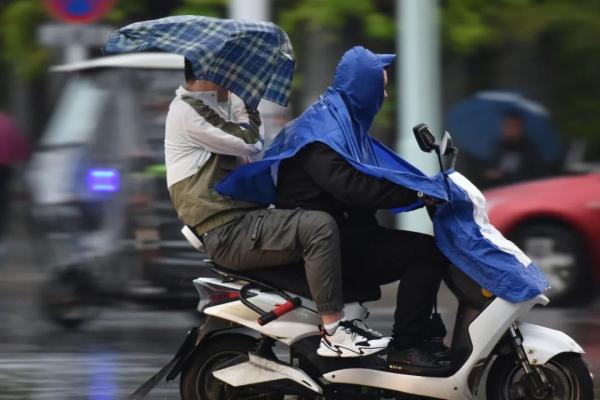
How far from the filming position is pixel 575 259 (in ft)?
39.1

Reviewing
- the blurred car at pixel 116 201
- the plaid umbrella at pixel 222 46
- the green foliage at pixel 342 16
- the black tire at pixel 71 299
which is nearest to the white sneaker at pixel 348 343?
the plaid umbrella at pixel 222 46

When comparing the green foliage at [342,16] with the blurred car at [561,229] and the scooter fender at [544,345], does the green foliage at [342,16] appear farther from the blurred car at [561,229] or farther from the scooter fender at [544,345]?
the scooter fender at [544,345]

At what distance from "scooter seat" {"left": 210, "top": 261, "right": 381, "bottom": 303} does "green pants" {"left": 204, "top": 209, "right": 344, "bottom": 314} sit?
0.18ft

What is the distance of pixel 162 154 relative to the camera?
10422 millimetres

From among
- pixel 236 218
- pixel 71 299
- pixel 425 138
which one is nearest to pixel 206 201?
pixel 236 218

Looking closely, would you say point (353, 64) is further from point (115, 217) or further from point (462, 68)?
point (462, 68)

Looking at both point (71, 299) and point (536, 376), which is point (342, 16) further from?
point (536, 376)

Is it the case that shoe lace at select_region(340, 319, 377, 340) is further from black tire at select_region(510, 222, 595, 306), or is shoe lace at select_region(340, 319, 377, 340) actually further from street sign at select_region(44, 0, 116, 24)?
street sign at select_region(44, 0, 116, 24)

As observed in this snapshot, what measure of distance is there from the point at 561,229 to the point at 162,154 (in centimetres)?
351

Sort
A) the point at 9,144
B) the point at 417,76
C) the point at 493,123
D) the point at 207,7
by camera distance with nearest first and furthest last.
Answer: the point at 417,76 → the point at 9,144 → the point at 207,7 → the point at 493,123

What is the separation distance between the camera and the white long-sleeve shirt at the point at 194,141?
6.50 meters

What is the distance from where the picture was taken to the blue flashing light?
10.4m

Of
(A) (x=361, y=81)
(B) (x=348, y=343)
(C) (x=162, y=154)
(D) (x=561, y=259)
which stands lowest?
(D) (x=561, y=259)

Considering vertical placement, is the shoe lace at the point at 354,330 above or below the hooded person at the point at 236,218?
below
